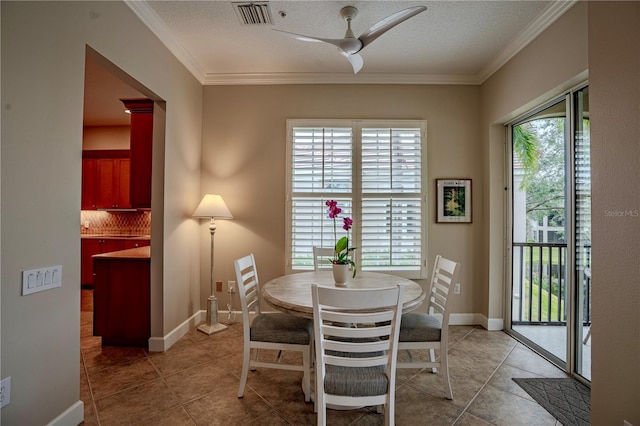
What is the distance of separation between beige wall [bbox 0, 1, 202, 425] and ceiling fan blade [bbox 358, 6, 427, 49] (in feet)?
6.26

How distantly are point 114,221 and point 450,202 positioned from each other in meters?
6.09

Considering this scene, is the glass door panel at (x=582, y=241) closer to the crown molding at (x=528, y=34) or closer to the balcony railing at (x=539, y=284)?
the balcony railing at (x=539, y=284)

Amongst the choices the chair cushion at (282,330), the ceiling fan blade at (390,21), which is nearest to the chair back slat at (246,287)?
the chair cushion at (282,330)

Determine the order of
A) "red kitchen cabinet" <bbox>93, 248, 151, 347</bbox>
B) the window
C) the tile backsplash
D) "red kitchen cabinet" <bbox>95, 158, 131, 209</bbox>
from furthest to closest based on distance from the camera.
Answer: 1. the tile backsplash
2. "red kitchen cabinet" <bbox>95, 158, 131, 209</bbox>
3. the window
4. "red kitchen cabinet" <bbox>93, 248, 151, 347</bbox>

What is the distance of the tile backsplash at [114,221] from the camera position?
19.5 feet

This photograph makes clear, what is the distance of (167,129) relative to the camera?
3.03 m

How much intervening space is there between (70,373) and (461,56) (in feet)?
14.4

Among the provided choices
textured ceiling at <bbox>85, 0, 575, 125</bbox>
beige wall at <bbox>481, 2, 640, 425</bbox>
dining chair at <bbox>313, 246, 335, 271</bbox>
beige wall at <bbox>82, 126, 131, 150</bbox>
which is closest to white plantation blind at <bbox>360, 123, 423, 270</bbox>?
dining chair at <bbox>313, 246, 335, 271</bbox>

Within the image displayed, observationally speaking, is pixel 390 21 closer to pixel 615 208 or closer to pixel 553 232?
pixel 615 208

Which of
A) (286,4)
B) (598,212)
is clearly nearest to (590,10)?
(598,212)

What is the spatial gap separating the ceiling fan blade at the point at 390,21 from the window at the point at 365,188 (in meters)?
1.48

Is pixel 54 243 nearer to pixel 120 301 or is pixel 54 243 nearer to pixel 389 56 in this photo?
pixel 120 301

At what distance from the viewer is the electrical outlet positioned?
4.86 feet

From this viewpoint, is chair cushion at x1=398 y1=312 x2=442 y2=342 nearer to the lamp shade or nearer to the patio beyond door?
the patio beyond door
